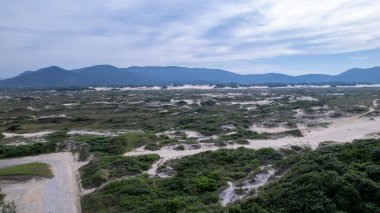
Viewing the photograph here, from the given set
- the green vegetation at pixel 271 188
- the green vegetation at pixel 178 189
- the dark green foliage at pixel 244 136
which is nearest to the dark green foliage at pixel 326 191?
the green vegetation at pixel 271 188

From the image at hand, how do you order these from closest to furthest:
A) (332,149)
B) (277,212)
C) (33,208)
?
(277,212), (33,208), (332,149)

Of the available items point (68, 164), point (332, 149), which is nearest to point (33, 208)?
point (68, 164)

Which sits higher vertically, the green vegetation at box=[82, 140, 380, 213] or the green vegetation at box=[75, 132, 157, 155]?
the green vegetation at box=[82, 140, 380, 213]

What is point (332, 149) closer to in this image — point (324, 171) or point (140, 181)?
point (324, 171)

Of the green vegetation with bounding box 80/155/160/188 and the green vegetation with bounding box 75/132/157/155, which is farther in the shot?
the green vegetation with bounding box 75/132/157/155

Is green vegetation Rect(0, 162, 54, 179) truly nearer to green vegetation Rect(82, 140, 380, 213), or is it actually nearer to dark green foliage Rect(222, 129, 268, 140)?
green vegetation Rect(82, 140, 380, 213)

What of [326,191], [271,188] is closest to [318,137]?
[271,188]

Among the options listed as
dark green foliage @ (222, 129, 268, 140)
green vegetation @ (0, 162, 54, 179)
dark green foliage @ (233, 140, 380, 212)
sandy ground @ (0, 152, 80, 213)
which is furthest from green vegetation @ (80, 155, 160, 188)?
dark green foliage @ (233, 140, 380, 212)
